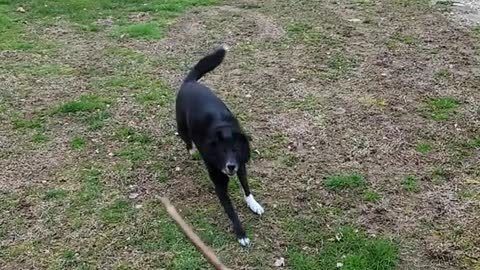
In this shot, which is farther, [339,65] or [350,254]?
[339,65]

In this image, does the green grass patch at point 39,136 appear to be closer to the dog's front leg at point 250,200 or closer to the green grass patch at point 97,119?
the green grass patch at point 97,119

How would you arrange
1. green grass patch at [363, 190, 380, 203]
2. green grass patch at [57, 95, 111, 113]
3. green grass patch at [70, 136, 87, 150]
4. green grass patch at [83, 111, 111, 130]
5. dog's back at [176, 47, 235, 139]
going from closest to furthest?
dog's back at [176, 47, 235, 139] → green grass patch at [363, 190, 380, 203] → green grass patch at [70, 136, 87, 150] → green grass patch at [83, 111, 111, 130] → green grass patch at [57, 95, 111, 113]

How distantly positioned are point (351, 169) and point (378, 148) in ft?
1.13

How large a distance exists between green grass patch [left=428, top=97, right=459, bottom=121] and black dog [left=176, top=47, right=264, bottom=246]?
1758 millimetres

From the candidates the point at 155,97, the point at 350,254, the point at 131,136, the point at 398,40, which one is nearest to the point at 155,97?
the point at 155,97

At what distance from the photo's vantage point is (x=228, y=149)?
10.6 ft

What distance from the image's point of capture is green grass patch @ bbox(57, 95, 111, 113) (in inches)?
188

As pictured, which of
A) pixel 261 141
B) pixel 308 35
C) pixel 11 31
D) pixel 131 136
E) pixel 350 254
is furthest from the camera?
pixel 11 31

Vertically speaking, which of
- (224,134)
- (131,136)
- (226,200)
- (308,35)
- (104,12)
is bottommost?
(104,12)

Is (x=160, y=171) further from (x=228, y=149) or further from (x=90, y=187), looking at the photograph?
(x=228, y=149)

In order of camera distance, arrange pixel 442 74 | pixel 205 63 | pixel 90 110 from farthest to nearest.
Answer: pixel 442 74, pixel 90 110, pixel 205 63

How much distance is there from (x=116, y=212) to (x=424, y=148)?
200cm

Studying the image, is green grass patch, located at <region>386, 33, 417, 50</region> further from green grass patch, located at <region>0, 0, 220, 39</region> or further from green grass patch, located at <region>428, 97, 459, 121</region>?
green grass patch, located at <region>0, 0, 220, 39</region>

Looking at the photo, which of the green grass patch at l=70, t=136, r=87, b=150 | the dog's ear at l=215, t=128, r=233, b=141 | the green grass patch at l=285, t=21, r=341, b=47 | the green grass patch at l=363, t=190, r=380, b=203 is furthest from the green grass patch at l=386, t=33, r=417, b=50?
the dog's ear at l=215, t=128, r=233, b=141
